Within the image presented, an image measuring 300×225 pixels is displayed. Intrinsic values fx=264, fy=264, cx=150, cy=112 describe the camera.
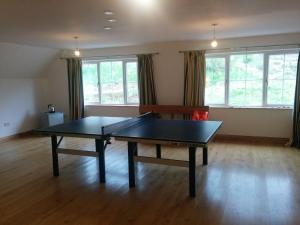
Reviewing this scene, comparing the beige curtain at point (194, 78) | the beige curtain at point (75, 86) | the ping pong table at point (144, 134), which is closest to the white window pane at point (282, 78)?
the beige curtain at point (194, 78)

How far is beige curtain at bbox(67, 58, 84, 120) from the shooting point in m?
7.20

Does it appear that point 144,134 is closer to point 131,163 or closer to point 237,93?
point 131,163

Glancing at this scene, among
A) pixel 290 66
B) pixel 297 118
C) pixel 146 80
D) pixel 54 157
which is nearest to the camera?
pixel 54 157

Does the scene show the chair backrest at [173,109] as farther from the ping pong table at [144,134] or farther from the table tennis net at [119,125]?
the ping pong table at [144,134]

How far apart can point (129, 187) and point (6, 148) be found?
3581 mm

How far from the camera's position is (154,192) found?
336 cm

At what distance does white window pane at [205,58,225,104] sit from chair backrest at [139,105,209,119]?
0.46 metres

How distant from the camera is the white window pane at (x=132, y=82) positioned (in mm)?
6863

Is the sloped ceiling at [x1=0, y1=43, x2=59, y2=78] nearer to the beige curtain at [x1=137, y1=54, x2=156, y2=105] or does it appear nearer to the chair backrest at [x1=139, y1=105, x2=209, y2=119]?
the beige curtain at [x1=137, y1=54, x2=156, y2=105]

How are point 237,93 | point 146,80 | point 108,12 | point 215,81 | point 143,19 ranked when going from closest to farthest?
1. point 108,12
2. point 143,19
3. point 237,93
4. point 215,81
5. point 146,80

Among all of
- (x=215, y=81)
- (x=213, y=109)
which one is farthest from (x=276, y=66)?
(x=213, y=109)

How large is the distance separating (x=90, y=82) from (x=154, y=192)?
15.6ft

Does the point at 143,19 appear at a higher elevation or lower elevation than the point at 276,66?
higher

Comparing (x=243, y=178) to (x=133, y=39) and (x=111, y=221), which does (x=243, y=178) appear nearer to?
(x=111, y=221)
